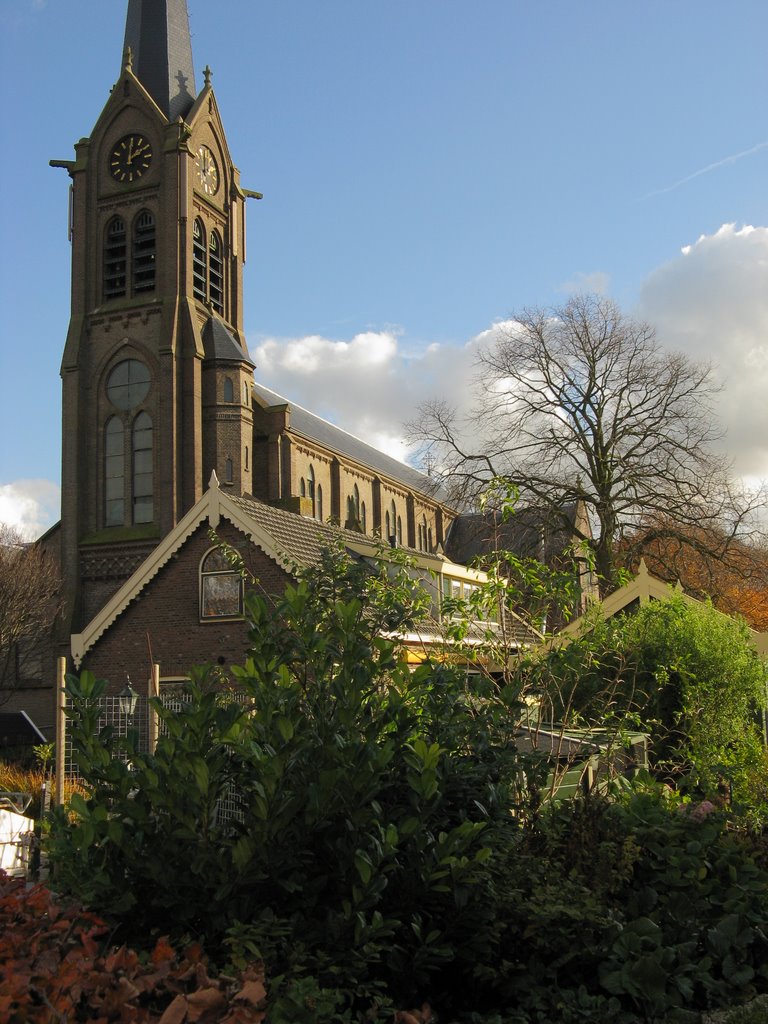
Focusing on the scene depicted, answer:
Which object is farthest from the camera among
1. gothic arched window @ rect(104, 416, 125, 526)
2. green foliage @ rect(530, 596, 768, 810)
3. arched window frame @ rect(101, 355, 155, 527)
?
gothic arched window @ rect(104, 416, 125, 526)

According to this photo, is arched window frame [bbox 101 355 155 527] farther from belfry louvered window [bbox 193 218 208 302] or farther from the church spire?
the church spire

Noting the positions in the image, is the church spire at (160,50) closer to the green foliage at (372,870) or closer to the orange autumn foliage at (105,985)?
the green foliage at (372,870)

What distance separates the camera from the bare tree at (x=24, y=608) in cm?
4106

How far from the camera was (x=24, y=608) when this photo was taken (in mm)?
41625

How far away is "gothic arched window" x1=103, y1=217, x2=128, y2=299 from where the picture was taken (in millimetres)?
46688

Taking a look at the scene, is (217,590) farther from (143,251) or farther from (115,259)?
(115,259)

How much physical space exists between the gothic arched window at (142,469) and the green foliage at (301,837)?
3880cm

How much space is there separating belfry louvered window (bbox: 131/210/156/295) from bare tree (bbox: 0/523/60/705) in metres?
13.0

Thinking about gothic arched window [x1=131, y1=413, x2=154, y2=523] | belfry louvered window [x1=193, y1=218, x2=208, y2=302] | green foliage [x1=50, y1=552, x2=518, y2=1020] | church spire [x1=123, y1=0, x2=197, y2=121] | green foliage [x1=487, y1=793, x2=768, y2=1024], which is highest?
church spire [x1=123, y1=0, x2=197, y2=121]

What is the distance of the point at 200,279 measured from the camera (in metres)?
47.0

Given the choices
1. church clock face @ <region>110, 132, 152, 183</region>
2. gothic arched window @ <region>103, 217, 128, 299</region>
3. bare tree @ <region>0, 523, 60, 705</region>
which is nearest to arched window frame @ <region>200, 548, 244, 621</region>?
bare tree @ <region>0, 523, 60, 705</region>

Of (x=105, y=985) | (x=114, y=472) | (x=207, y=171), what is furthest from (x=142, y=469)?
(x=105, y=985)

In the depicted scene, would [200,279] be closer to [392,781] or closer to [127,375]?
[127,375]

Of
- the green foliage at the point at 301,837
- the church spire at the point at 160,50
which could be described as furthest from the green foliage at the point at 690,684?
the church spire at the point at 160,50
